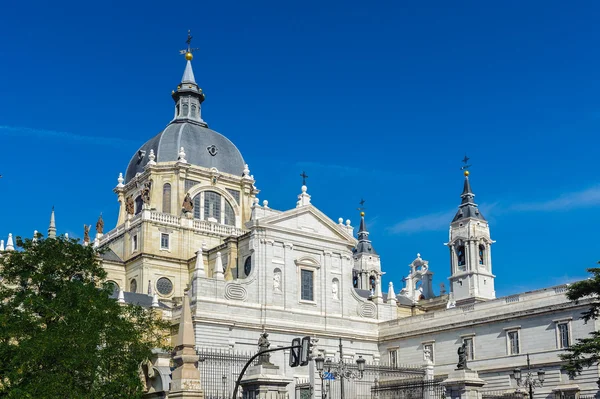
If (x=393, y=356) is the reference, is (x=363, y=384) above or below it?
below

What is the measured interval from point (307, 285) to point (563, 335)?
63.9ft

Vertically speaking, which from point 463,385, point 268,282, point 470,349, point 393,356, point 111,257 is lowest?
point 463,385

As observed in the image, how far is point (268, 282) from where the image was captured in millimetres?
57906

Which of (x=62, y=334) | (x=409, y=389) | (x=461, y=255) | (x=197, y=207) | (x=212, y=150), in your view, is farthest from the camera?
(x=461, y=255)

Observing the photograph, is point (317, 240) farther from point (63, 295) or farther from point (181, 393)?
point (181, 393)

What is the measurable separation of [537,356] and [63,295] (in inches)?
1180

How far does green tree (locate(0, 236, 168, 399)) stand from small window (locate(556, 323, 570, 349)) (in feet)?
84.1

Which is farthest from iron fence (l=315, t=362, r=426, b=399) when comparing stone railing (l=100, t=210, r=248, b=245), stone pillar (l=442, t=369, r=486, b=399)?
stone railing (l=100, t=210, r=248, b=245)

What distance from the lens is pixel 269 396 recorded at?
30.2 m

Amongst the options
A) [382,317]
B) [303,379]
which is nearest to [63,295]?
[303,379]

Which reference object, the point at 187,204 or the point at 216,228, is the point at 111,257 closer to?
the point at 187,204

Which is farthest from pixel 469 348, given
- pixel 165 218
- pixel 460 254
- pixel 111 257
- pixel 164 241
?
pixel 460 254

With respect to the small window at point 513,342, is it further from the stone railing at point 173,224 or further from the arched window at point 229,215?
the arched window at point 229,215

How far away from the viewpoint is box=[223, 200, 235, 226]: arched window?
3004 inches
